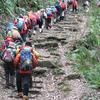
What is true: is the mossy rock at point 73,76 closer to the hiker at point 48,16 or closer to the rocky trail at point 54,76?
the rocky trail at point 54,76

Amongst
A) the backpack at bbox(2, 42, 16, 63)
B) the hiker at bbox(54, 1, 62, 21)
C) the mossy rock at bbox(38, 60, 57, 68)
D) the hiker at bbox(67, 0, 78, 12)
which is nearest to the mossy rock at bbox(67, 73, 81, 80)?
the mossy rock at bbox(38, 60, 57, 68)

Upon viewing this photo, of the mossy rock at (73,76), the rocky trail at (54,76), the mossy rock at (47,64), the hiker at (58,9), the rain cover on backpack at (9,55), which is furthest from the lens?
the hiker at (58,9)

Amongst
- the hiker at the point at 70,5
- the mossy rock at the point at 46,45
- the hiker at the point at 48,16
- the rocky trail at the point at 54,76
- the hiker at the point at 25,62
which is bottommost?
the rocky trail at the point at 54,76

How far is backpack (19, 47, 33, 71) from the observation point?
557 centimetres

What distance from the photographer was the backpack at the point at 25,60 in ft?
18.3

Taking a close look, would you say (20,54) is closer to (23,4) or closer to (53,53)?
(53,53)

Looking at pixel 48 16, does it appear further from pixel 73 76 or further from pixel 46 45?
pixel 73 76

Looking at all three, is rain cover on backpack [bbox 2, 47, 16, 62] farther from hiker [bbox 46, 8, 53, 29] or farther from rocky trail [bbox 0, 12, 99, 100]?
hiker [bbox 46, 8, 53, 29]

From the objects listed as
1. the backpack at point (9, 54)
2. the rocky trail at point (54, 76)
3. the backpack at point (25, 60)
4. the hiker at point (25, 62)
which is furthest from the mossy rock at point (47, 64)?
the backpack at point (25, 60)

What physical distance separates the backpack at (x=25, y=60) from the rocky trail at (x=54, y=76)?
112cm

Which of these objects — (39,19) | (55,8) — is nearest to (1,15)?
(39,19)

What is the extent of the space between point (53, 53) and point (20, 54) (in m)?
3.70

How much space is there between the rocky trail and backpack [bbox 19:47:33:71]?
1.12 meters

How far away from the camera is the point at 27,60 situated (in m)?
5.57
